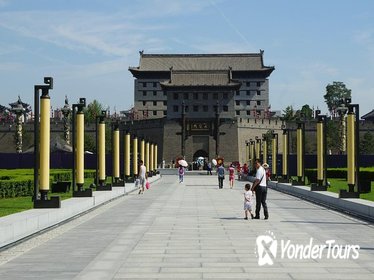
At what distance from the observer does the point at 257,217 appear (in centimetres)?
1531

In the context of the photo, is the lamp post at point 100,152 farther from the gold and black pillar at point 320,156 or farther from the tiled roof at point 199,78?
the tiled roof at point 199,78

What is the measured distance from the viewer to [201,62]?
107 m

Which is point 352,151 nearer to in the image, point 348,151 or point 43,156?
point 348,151

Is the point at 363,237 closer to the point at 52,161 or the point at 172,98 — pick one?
the point at 52,161

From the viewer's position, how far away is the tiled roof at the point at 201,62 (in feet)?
347

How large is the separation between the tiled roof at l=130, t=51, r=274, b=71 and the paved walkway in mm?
89719

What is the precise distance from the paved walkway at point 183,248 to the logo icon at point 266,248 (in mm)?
62

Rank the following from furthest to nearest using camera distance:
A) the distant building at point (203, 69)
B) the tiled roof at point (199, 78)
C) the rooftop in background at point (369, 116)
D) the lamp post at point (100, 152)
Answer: the distant building at point (203, 69), the rooftop in background at point (369, 116), the tiled roof at point (199, 78), the lamp post at point (100, 152)

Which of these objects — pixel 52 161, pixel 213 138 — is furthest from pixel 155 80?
pixel 52 161

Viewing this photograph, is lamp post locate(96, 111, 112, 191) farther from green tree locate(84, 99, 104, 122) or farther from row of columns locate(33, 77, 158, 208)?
green tree locate(84, 99, 104, 122)

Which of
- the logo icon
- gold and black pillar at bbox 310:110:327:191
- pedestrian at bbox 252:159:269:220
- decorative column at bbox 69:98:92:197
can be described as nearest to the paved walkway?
the logo icon

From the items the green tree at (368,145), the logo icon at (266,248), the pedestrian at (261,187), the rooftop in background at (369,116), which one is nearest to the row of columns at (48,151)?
the pedestrian at (261,187)

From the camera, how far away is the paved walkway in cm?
782

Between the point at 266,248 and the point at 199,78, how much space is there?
257 feet
